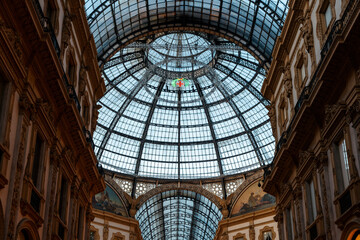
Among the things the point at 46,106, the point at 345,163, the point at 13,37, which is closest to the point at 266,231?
the point at 345,163

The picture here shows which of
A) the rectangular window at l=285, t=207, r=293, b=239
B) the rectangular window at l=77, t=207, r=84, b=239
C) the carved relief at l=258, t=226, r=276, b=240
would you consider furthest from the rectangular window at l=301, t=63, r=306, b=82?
the carved relief at l=258, t=226, r=276, b=240

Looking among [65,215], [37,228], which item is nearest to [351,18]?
[37,228]

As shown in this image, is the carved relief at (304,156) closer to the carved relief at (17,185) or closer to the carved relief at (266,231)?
the carved relief at (17,185)

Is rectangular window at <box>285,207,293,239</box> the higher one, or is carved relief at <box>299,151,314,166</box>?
carved relief at <box>299,151,314,166</box>

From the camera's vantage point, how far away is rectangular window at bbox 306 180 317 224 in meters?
25.1

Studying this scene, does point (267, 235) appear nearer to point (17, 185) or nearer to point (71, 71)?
point (71, 71)

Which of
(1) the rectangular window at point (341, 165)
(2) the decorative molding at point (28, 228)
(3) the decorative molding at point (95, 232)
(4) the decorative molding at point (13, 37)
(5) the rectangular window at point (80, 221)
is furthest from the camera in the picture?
(3) the decorative molding at point (95, 232)

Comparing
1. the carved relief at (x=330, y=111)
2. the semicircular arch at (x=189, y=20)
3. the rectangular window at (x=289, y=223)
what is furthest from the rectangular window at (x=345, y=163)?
the semicircular arch at (x=189, y=20)

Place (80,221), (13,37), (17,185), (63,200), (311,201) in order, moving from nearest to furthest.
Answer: (13,37), (17,185), (311,201), (63,200), (80,221)

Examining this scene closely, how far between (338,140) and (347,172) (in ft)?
5.45

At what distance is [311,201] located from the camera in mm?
25484

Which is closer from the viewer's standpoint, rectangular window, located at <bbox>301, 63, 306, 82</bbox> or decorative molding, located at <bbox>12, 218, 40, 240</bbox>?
decorative molding, located at <bbox>12, 218, 40, 240</bbox>

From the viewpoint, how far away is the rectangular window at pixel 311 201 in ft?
82.3

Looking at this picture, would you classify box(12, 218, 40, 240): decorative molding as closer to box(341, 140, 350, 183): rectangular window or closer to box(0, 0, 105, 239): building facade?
box(0, 0, 105, 239): building facade
